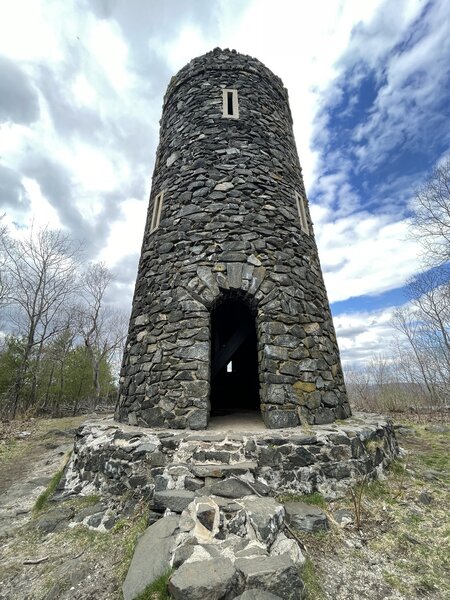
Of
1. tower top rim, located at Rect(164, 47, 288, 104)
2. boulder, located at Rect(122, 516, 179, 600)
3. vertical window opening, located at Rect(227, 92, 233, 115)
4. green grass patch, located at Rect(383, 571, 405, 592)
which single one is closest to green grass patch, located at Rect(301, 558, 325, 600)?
green grass patch, located at Rect(383, 571, 405, 592)

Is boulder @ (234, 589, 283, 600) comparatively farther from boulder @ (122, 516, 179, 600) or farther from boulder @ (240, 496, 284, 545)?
boulder @ (122, 516, 179, 600)

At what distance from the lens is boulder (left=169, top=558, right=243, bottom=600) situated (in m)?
1.98

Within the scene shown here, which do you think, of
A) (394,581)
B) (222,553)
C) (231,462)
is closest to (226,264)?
(231,462)

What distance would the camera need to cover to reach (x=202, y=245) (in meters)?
5.43

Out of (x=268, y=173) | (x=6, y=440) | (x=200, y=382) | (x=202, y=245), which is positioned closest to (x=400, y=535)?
(x=200, y=382)

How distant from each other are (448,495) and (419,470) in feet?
3.07

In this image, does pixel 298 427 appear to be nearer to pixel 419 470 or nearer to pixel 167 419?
pixel 167 419

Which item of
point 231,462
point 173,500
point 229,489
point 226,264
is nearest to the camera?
point 173,500

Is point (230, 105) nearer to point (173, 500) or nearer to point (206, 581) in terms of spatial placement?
point (173, 500)

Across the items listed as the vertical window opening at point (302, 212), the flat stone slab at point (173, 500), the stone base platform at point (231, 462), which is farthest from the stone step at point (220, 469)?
the vertical window opening at point (302, 212)

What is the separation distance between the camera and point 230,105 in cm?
671

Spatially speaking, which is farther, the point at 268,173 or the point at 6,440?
the point at 6,440

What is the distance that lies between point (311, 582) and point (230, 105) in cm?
815

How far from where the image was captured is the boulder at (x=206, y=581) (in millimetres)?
1976
